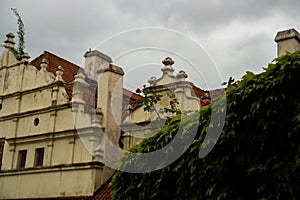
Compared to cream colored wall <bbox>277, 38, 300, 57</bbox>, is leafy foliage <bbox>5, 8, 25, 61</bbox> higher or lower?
higher

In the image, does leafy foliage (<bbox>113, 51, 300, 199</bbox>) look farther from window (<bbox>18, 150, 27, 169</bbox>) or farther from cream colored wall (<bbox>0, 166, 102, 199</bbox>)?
window (<bbox>18, 150, 27, 169</bbox>)

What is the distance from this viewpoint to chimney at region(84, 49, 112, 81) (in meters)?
20.4

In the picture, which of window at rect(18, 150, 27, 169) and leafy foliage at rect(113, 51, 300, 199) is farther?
window at rect(18, 150, 27, 169)

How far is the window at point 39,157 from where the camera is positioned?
60.1 ft

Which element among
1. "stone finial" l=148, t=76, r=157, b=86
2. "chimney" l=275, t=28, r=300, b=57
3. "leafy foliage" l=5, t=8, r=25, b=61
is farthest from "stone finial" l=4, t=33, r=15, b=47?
"chimney" l=275, t=28, r=300, b=57

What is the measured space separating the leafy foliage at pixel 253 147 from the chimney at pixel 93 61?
1177 centimetres

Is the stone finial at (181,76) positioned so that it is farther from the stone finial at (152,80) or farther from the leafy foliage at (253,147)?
the leafy foliage at (253,147)

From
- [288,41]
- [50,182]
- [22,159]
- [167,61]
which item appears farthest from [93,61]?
[288,41]

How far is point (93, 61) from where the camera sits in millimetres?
21094

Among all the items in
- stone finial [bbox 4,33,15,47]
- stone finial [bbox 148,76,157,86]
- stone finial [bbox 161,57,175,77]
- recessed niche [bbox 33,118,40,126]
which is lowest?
recessed niche [bbox 33,118,40,126]

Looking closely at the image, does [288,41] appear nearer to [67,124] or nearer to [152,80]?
[152,80]

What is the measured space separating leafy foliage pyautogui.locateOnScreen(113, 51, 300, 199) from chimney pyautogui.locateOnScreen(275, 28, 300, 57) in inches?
201

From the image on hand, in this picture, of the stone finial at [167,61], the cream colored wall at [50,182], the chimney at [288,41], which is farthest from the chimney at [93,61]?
the chimney at [288,41]

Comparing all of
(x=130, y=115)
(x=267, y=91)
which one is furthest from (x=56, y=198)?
(x=267, y=91)
